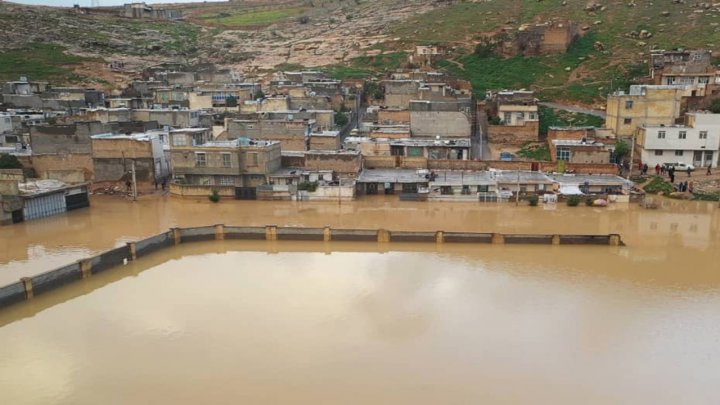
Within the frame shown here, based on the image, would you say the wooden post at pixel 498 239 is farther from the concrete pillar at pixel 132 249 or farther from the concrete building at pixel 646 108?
the concrete building at pixel 646 108

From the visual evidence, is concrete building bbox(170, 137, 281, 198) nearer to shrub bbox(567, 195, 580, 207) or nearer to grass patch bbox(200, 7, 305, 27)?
shrub bbox(567, 195, 580, 207)

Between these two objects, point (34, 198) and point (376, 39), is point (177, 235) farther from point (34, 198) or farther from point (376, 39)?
point (376, 39)

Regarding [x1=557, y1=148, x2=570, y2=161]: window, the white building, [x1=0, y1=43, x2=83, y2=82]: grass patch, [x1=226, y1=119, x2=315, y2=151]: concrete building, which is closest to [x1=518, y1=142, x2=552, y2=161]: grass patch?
[x1=557, y1=148, x2=570, y2=161]: window

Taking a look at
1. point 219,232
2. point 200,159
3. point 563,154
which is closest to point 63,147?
point 200,159

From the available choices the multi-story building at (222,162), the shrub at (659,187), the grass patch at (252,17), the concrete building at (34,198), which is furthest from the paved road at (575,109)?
the grass patch at (252,17)

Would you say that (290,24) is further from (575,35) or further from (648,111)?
(648,111)

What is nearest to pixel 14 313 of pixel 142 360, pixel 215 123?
pixel 142 360
